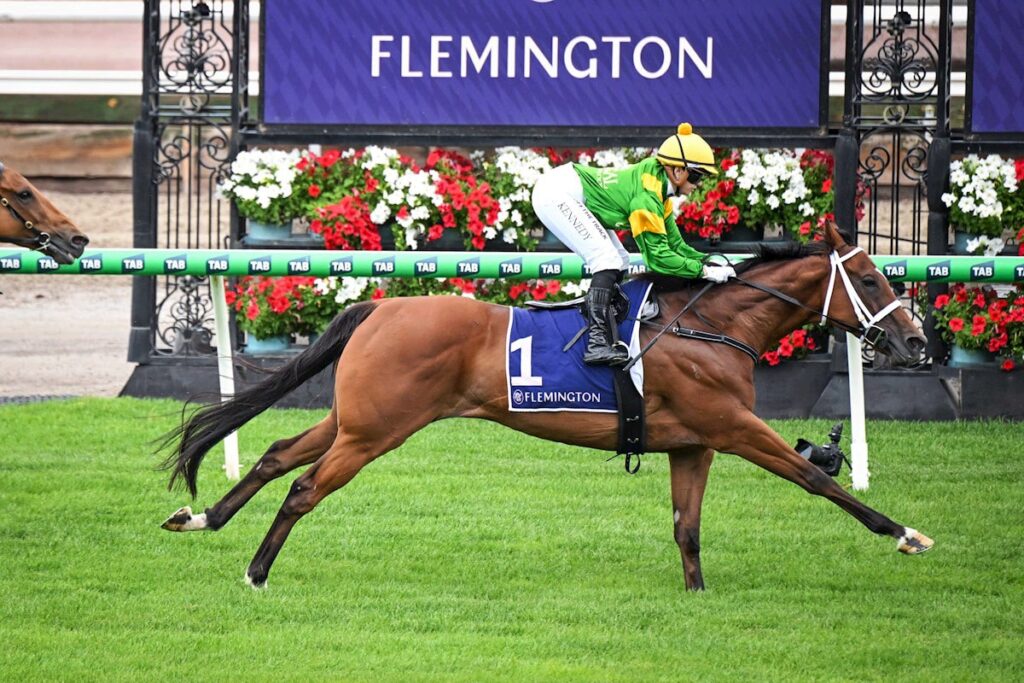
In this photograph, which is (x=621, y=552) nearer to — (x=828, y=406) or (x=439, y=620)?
(x=439, y=620)

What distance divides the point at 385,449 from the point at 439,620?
75 centimetres

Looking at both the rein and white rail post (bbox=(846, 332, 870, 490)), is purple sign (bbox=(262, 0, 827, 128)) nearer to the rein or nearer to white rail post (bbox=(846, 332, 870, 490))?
white rail post (bbox=(846, 332, 870, 490))

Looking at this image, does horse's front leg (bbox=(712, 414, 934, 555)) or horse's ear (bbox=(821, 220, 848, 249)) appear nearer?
horse's front leg (bbox=(712, 414, 934, 555))

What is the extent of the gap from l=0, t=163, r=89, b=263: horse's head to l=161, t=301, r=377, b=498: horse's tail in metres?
1.10

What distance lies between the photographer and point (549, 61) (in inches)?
440

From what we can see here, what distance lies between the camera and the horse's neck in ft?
23.8

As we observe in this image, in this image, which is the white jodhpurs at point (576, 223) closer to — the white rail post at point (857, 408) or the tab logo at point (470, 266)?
the tab logo at point (470, 266)

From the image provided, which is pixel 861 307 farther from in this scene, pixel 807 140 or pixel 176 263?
pixel 807 140

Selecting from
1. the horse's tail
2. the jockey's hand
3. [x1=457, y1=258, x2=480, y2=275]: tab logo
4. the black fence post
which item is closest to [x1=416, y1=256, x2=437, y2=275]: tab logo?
[x1=457, y1=258, x2=480, y2=275]: tab logo

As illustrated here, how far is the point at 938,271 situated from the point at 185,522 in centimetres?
407

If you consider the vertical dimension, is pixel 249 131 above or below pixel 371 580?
above

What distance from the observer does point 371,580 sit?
724cm

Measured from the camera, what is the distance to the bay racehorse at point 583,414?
6.90 m

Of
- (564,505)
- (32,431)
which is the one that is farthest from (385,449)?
(32,431)
